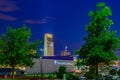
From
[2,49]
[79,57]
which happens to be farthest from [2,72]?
[79,57]

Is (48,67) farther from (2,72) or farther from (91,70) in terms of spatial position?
(91,70)

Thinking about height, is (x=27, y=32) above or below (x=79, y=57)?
above

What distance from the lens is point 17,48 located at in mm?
53562

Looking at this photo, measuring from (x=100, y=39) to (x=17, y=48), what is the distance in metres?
16.5

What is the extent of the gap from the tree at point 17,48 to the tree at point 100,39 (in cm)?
1382

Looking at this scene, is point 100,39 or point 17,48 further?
point 17,48

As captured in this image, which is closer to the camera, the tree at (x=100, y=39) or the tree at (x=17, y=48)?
the tree at (x=100, y=39)

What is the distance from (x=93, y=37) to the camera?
41344 millimetres

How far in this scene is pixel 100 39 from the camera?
134ft

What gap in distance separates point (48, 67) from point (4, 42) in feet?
247

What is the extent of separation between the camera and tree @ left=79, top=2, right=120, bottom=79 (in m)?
40.6

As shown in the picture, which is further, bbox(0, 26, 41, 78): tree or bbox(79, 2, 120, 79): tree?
bbox(0, 26, 41, 78): tree

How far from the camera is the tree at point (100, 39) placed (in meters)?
40.6

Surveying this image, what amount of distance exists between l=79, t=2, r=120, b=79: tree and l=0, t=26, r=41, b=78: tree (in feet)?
45.3
